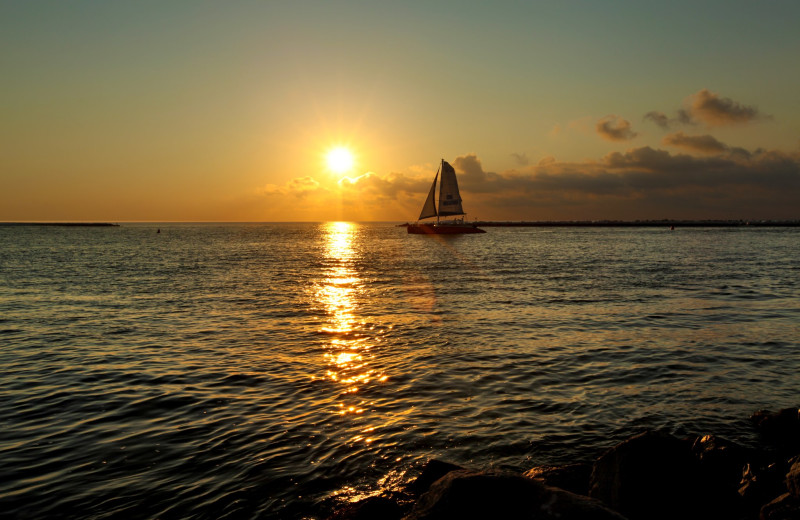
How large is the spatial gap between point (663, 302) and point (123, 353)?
94.6 feet

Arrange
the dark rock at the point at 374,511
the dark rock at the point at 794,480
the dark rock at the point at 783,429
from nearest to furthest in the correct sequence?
the dark rock at the point at 794,480
the dark rock at the point at 374,511
the dark rock at the point at 783,429

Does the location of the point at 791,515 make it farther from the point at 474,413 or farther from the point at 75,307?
the point at 75,307

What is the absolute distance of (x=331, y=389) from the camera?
13.7m

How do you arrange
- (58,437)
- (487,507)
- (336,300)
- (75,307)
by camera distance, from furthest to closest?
(336,300), (75,307), (58,437), (487,507)

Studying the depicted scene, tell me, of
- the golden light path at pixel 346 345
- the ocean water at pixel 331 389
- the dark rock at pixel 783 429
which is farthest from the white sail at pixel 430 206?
the dark rock at pixel 783 429

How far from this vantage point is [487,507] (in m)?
6.11

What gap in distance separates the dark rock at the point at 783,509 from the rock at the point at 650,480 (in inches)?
34.0

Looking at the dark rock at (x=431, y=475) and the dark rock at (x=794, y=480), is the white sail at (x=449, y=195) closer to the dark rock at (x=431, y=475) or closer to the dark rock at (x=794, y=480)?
the dark rock at (x=431, y=475)

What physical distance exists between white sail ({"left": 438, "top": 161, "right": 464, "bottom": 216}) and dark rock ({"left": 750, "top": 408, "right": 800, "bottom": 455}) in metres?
122

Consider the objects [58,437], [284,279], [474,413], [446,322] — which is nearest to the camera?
[58,437]

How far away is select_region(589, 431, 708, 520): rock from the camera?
7172 millimetres

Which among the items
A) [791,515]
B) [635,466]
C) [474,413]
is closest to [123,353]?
[474,413]

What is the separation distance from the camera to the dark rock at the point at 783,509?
6.21 metres

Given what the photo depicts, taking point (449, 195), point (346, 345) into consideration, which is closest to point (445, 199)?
point (449, 195)
